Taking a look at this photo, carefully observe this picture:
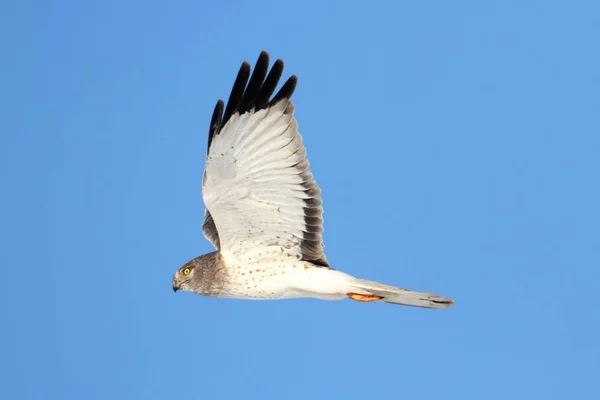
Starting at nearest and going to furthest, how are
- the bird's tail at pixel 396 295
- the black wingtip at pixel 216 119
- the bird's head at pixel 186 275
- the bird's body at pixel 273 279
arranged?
the black wingtip at pixel 216 119, the bird's tail at pixel 396 295, the bird's body at pixel 273 279, the bird's head at pixel 186 275

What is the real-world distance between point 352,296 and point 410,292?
622 millimetres

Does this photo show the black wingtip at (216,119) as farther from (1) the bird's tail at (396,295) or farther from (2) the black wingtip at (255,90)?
(1) the bird's tail at (396,295)

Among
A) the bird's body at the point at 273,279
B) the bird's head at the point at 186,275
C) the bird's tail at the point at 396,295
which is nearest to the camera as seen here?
the bird's tail at the point at 396,295

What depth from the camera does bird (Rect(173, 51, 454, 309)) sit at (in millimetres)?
10195

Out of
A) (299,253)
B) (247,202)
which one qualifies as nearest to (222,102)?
(247,202)

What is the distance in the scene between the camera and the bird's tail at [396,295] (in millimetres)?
10742

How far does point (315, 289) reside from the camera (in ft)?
35.9

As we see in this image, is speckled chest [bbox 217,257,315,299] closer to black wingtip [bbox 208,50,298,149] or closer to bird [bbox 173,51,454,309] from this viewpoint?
bird [bbox 173,51,454,309]

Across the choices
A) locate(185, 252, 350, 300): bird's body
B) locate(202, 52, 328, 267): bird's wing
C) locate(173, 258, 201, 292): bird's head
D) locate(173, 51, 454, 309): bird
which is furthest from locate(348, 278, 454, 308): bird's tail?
locate(173, 258, 201, 292): bird's head

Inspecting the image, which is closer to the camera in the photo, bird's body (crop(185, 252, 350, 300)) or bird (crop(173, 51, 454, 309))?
bird (crop(173, 51, 454, 309))

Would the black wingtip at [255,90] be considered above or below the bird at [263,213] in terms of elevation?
above

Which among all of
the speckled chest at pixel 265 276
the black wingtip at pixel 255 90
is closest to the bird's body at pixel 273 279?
the speckled chest at pixel 265 276

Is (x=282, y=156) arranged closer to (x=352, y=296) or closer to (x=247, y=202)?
(x=247, y=202)

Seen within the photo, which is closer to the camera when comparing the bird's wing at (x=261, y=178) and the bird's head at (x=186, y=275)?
the bird's wing at (x=261, y=178)
